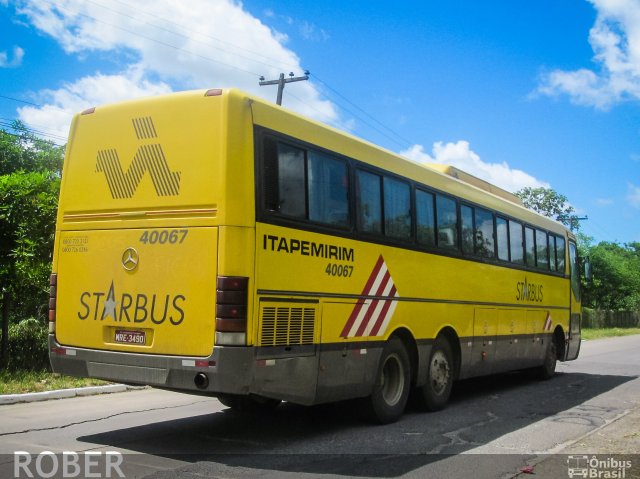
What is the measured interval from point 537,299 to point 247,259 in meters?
9.29

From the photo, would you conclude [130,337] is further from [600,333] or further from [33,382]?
[600,333]

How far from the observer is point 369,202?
859 cm

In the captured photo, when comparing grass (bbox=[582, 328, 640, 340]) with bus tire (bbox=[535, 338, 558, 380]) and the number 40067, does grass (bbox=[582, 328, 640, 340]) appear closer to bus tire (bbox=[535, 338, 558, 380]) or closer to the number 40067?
bus tire (bbox=[535, 338, 558, 380])

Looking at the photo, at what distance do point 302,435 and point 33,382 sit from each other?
5.36m

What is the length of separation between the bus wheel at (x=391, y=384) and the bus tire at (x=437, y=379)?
26.5 inches

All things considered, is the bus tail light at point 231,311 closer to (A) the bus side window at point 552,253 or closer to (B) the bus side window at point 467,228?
(B) the bus side window at point 467,228

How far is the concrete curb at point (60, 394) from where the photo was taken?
32.0 feet

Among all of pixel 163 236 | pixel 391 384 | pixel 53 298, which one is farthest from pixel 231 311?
pixel 391 384

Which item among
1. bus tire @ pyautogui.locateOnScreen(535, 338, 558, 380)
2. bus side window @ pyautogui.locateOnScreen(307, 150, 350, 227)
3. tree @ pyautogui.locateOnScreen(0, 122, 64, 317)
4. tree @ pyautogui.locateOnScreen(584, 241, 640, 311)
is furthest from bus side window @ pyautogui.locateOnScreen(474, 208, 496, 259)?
tree @ pyautogui.locateOnScreen(584, 241, 640, 311)

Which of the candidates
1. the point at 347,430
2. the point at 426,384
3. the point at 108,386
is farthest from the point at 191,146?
the point at 108,386

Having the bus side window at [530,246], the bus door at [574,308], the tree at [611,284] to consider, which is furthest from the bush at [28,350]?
the tree at [611,284]

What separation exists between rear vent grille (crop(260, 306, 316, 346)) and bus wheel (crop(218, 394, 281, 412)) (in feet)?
4.08

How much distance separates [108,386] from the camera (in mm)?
11344

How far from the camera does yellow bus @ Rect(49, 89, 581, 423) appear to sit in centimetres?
655
